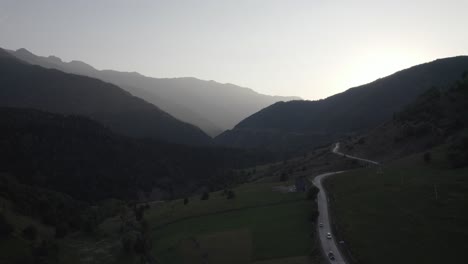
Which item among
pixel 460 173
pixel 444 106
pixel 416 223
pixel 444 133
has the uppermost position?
pixel 444 106

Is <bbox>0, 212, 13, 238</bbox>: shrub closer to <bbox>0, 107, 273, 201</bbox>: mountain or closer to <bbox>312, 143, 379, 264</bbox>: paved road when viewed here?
<bbox>312, 143, 379, 264</bbox>: paved road

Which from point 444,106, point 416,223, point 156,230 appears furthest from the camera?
point 444,106

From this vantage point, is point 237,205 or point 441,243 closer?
point 441,243

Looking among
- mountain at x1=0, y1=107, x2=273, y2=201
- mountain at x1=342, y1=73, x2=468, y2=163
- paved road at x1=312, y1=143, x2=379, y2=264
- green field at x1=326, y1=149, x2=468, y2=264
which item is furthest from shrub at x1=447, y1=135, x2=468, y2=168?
mountain at x1=0, y1=107, x2=273, y2=201

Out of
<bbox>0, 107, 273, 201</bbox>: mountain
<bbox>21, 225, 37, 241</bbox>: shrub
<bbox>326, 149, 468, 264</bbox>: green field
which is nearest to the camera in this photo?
<bbox>326, 149, 468, 264</bbox>: green field

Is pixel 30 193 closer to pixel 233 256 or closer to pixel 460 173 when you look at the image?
pixel 233 256

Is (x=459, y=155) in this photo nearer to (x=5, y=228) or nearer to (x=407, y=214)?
(x=407, y=214)

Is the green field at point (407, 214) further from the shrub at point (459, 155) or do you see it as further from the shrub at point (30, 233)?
the shrub at point (30, 233)

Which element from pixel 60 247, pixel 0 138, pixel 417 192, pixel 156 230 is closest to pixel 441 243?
pixel 417 192
